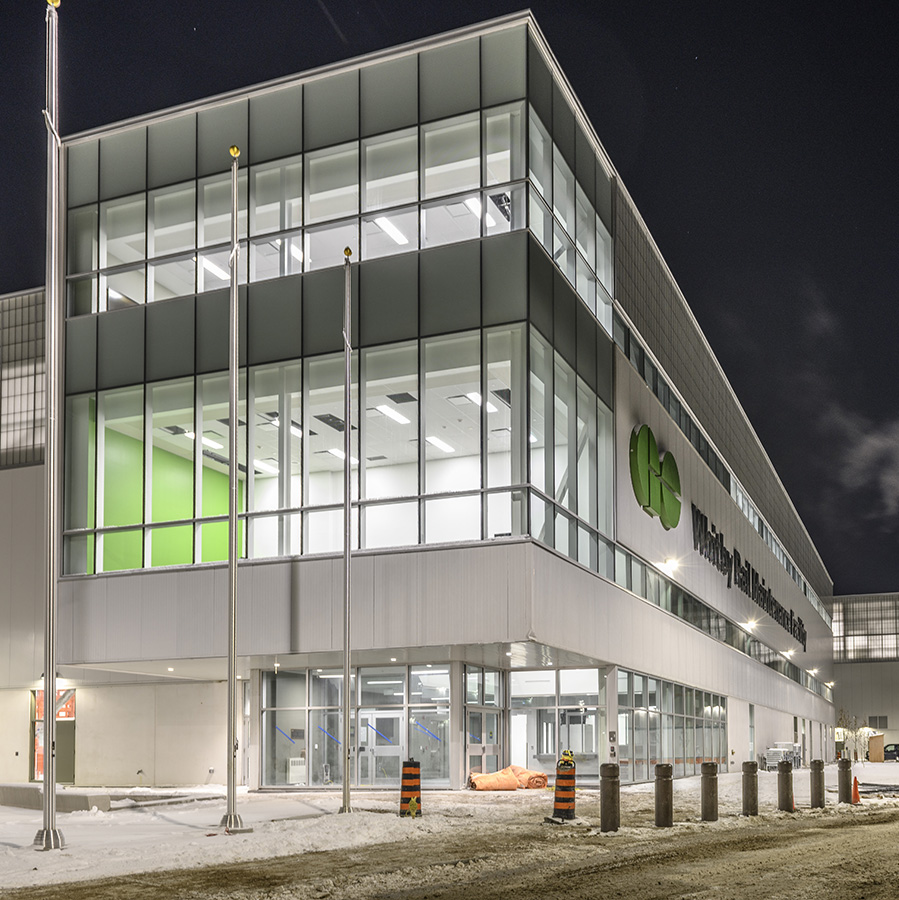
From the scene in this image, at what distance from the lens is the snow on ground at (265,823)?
15.7 m

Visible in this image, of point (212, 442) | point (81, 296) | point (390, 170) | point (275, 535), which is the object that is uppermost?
point (390, 170)

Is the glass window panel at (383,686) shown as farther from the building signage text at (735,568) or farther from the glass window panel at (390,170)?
the building signage text at (735,568)

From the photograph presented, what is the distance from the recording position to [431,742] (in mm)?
31422

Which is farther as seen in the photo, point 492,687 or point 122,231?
point 492,687

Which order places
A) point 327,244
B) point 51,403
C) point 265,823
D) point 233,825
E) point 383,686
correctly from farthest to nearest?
point 383,686
point 327,244
point 265,823
point 233,825
point 51,403

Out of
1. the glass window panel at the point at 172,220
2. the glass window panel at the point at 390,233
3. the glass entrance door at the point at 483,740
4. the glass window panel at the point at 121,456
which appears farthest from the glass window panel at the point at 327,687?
the glass window panel at the point at 172,220

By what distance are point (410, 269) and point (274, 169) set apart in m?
4.83

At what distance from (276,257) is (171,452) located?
556 cm

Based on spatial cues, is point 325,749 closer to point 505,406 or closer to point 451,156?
point 505,406

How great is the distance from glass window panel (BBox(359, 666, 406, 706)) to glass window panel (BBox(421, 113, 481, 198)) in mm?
11941

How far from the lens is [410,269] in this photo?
29.9 m

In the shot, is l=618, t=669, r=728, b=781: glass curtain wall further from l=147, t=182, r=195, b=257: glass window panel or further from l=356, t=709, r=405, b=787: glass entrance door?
l=147, t=182, r=195, b=257: glass window panel

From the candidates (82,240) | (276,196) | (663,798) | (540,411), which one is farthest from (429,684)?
(82,240)

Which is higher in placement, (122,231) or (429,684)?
(122,231)
